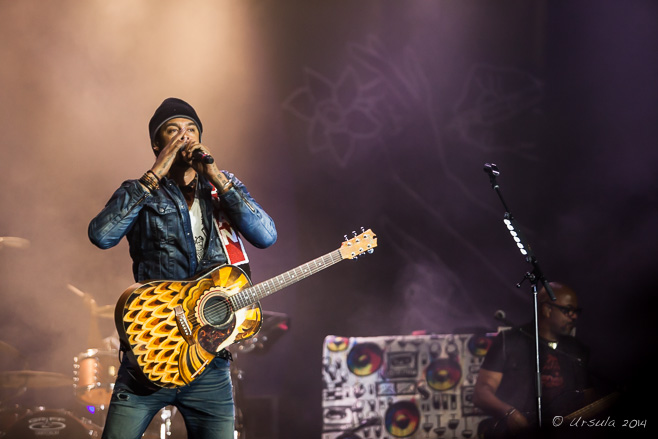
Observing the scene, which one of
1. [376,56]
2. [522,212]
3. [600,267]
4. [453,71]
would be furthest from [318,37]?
[600,267]

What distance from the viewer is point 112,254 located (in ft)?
20.7

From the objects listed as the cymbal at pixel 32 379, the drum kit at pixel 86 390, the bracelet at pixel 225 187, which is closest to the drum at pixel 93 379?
the drum kit at pixel 86 390

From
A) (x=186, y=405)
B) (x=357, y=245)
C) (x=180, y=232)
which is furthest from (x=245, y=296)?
(x=357, y=245)

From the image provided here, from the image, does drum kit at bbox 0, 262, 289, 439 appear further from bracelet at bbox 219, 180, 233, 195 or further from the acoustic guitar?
bracelet at bbox 219, 180, 233, 195

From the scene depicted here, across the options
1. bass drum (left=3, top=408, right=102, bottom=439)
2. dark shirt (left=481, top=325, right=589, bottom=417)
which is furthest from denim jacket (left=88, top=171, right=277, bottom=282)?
dark shirt (left=481, top=325, right=589, bottom=417)

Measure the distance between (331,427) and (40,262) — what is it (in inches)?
126

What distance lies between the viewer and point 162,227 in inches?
108

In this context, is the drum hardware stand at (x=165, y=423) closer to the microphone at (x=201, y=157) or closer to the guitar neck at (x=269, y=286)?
the guitar neck at (x=269, y=286)

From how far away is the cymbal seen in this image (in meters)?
5.65

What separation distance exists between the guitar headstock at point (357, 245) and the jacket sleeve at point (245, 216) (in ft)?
1.66

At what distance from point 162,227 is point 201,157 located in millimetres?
341

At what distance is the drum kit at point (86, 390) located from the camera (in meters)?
5.31

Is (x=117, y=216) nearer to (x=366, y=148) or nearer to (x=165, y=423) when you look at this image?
(x=165, y=423)

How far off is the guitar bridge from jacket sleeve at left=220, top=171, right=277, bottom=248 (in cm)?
48
